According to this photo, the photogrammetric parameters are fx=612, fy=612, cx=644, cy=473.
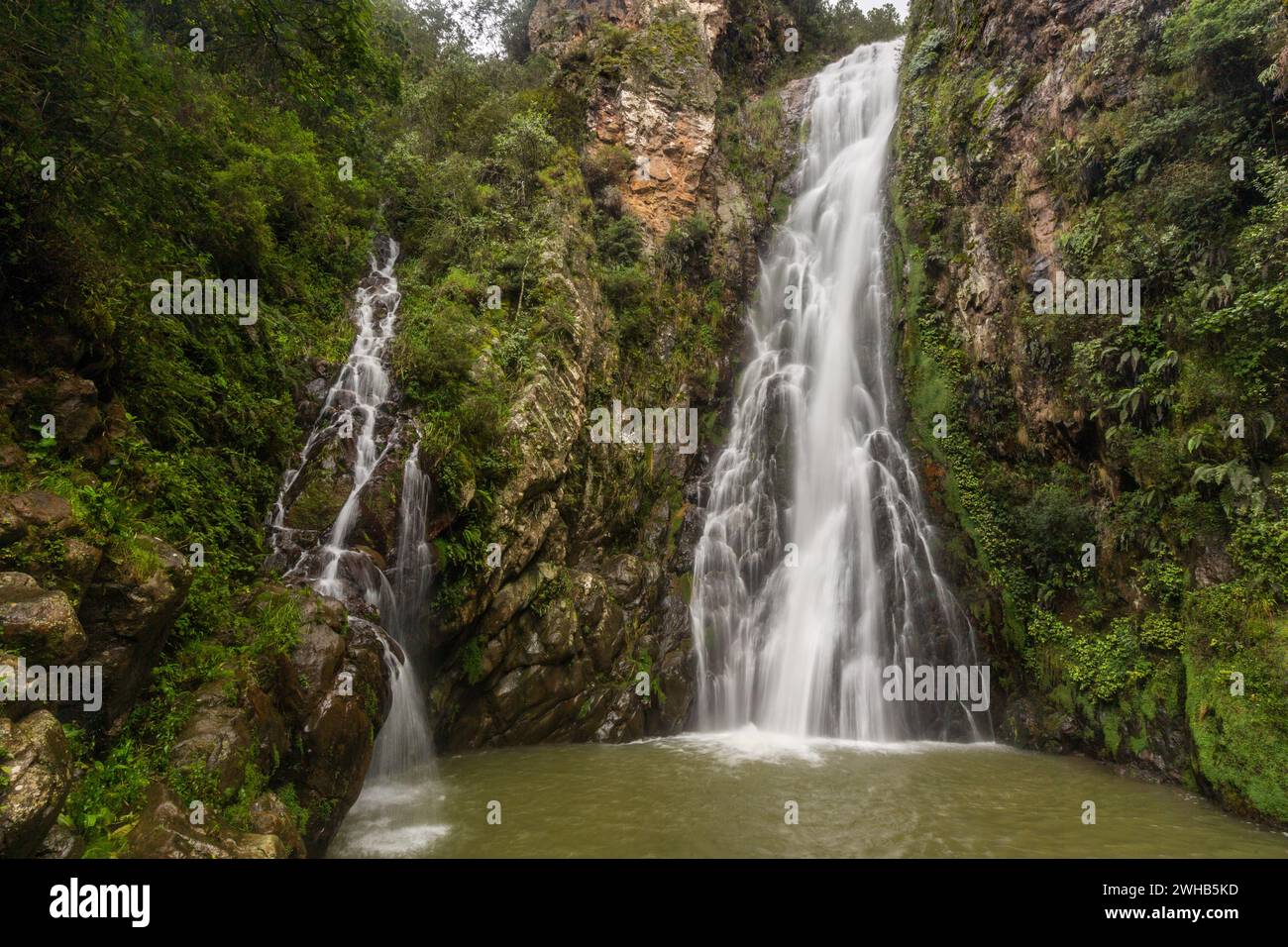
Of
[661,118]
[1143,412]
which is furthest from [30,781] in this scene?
[661,118]

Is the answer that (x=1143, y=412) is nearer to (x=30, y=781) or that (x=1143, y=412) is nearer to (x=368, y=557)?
(x=368, y=557)

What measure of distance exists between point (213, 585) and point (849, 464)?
13.4 m

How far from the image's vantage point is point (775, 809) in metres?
7.98

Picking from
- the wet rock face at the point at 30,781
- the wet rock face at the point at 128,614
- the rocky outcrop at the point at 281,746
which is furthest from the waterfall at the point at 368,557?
the wet rock face at the point at 30,781

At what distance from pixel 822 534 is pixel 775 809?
25.7ft

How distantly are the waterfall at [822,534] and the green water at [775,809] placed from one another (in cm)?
207

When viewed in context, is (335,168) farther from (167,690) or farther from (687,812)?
(687,812)

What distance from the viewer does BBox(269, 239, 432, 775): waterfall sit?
8641mm

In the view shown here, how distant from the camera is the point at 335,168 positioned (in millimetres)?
15617

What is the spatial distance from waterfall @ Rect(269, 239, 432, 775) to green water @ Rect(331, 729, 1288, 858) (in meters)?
→ 0.90

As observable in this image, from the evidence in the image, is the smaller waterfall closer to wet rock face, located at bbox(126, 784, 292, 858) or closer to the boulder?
wet rock face, located at bbox(126, 784, 292, 858)

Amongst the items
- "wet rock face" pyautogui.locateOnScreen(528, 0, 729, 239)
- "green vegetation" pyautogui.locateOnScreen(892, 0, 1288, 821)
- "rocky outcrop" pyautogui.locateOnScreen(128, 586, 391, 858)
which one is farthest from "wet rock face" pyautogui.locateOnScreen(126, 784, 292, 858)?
"wet rock face" pyautogui.locateOnScreen(528, 0, 729, 239)
